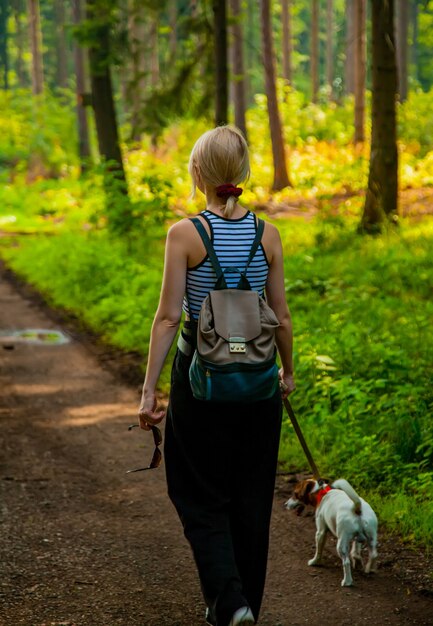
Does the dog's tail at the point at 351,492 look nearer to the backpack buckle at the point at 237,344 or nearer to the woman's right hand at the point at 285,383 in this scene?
the woman's right hand at the point at 285,383

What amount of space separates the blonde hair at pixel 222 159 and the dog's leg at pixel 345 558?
194 cm

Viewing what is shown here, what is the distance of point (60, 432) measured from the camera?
764 cm

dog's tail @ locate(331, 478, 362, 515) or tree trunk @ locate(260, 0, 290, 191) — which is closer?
dog's tail @ locate(331, 478, 362, 515)

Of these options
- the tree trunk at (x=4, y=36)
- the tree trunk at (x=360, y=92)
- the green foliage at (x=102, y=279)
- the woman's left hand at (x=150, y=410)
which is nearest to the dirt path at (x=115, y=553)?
the woman's left hand at (x=150, y=410)

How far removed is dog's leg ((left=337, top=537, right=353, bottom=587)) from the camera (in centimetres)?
455

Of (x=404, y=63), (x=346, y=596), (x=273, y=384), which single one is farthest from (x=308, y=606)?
(x=404, y=63)

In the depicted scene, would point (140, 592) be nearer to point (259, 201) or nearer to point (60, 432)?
point (60, 432)

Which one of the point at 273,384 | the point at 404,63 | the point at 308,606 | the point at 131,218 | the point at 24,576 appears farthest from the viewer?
the point at 404,63

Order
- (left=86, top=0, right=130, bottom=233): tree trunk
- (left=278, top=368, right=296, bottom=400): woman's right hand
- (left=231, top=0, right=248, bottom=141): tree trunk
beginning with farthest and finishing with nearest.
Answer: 1. (left=231, top=0, right=248, bottom=141): tree trunk
2. (left=86, top=0, right=130, bottom=233): tree trunk
3. (left=278, top=368, right=296, bottom=400): woman's right hand

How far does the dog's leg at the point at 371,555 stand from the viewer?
459 centimetres

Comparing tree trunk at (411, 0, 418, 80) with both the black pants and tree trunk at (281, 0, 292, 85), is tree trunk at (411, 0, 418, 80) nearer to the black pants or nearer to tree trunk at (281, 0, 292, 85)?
tree trunk at (281, 0, 292, 85)

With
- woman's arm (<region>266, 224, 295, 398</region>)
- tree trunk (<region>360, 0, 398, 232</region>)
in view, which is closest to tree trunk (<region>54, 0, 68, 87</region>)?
tree trunk (<region>360, 0, 398, 232</region>)

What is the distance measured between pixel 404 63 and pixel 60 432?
26096 mm

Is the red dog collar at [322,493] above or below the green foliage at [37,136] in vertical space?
below
